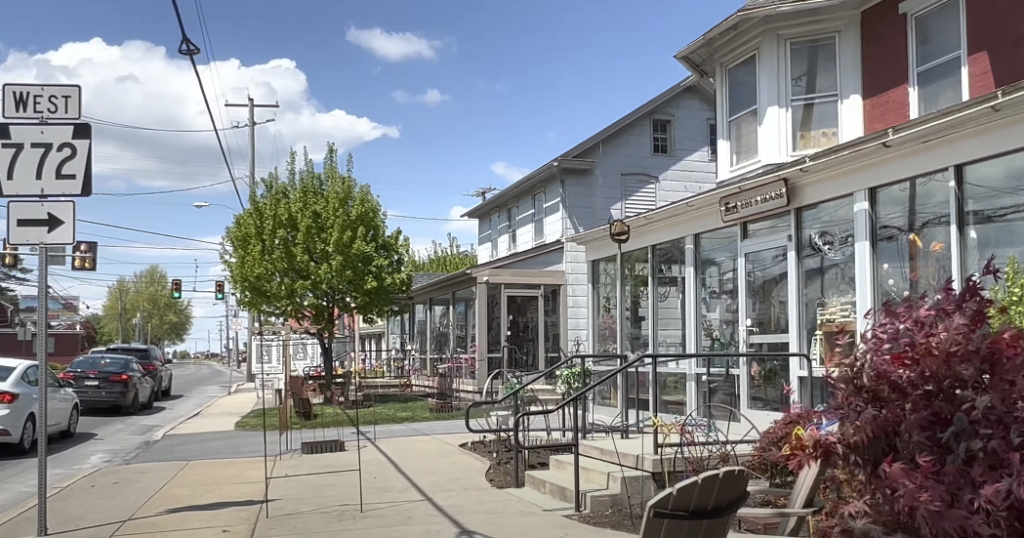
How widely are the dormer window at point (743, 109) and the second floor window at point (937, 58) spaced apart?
2.43 meters

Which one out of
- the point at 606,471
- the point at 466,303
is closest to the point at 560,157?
the point at 466,303

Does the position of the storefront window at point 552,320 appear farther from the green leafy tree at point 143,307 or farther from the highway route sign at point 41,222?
the green leafy tree at point 143,307

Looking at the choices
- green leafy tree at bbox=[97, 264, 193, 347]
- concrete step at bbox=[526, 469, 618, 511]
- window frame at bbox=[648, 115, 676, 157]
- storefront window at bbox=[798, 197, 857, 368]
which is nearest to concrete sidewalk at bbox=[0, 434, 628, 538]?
concrete step at bbox=[526, 469, 618, 511]

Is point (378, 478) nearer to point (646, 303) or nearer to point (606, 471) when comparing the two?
point (606, 471)

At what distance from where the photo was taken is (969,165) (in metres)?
8.57

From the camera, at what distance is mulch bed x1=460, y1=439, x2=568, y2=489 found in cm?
1009

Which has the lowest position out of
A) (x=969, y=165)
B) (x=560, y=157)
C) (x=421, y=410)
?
(x=421, y=410)

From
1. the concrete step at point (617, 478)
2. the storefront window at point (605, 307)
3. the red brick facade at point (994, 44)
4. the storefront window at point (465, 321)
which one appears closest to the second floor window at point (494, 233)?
the storefront window at point (465, 321)

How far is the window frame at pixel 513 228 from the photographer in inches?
1070

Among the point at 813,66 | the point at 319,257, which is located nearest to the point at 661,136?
the point at 319,257

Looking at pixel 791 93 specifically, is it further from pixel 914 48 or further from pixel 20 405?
pixel 20 405

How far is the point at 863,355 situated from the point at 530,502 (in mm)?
4591

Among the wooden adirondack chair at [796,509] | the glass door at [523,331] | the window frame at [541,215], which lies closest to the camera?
the wooden adirondack chair at [796,509]

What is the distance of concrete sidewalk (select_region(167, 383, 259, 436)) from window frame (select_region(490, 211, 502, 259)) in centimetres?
896
